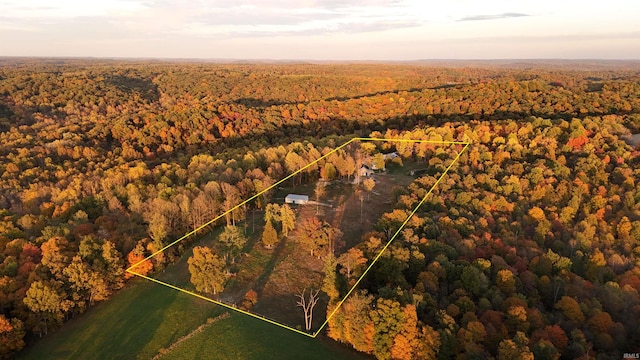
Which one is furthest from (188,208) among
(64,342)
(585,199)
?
(585,199)

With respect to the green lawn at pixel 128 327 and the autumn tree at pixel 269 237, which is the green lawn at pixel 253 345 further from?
the autumn tree at pixel 269 237

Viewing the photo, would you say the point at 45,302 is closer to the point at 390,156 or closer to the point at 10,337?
the point at 10,337

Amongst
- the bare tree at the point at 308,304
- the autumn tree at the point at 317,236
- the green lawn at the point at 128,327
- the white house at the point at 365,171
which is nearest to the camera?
the green lawn at the point at 128,327

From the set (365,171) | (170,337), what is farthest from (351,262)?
(365,171)

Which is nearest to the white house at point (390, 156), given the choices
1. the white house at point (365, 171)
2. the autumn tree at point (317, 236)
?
the white house at point (365, 171)

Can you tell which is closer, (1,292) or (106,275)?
(1,292)

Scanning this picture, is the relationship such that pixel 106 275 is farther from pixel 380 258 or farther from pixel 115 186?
pixel 380 258
